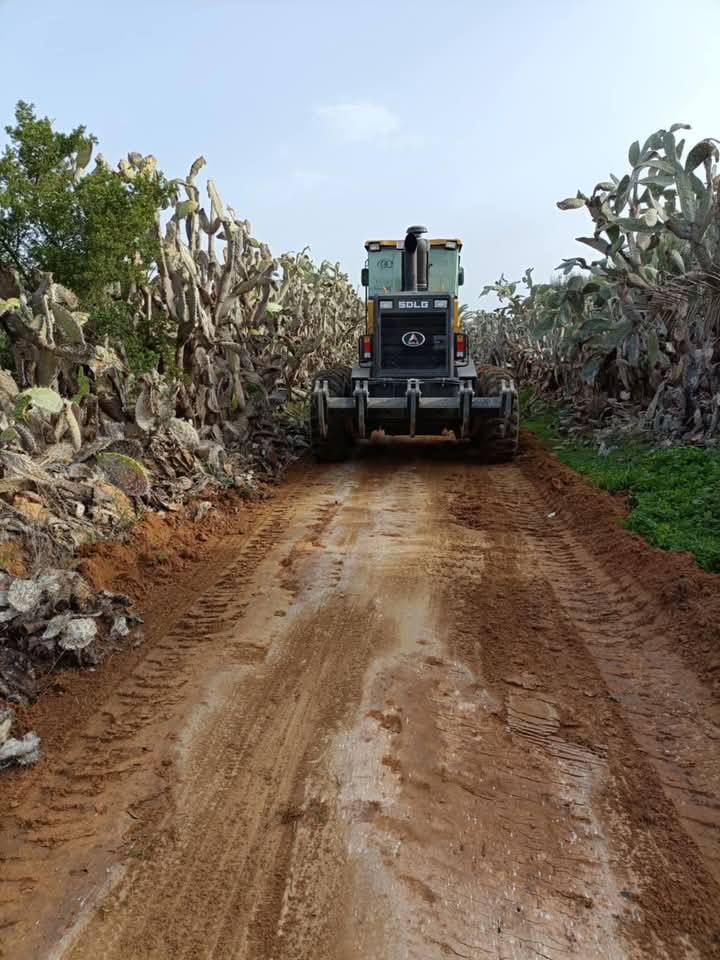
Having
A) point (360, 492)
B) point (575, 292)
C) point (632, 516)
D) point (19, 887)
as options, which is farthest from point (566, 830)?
point (575, 292)

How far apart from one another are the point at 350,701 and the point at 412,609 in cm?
141

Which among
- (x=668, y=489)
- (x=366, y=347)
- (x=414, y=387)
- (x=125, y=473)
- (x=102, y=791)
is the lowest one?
(x=102, y=791)

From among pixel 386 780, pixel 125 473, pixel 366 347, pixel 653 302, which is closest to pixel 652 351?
pixel 653 302

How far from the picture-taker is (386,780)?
3275 mm

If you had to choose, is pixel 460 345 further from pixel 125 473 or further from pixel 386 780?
pixel 386 780

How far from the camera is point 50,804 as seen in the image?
3215mm

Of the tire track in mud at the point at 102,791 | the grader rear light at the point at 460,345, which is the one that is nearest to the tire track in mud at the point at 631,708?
the tire track in mud at the point at 102,791

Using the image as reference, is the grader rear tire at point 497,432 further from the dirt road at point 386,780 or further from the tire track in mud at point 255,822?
the tire track in mud at point 255,822

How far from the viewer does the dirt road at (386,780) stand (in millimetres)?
2547

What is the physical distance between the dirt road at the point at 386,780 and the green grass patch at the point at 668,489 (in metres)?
0.59

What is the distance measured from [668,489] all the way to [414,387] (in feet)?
13.8

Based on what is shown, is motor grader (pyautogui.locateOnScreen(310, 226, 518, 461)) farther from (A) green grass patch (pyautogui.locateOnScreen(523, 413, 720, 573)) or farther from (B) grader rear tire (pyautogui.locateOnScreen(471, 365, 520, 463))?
(A) green grass patch (pyautogui.locateOnScreen(523, 413, 720, 573))

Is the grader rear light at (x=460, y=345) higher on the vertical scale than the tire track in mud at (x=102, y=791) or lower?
higher

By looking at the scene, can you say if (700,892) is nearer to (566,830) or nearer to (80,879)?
(566,830)
